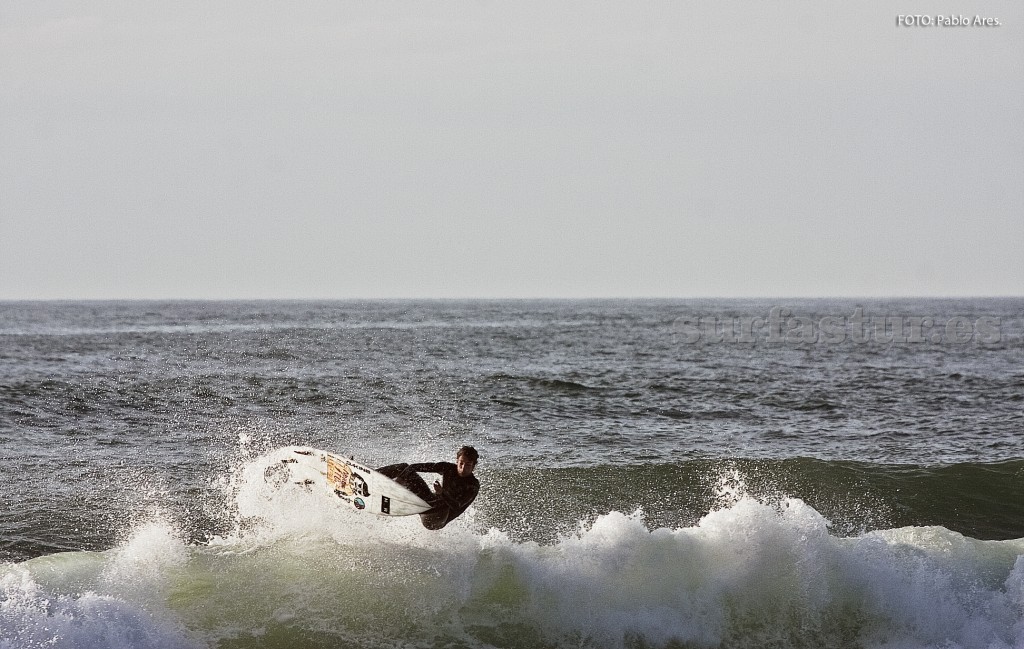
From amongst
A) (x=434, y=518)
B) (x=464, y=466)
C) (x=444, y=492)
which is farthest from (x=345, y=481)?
(x=464, y=466)

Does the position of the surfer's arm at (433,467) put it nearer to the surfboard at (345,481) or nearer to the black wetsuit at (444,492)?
the black wetsuit at (444,492)

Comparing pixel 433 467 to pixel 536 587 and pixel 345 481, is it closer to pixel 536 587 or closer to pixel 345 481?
pixel 345 481

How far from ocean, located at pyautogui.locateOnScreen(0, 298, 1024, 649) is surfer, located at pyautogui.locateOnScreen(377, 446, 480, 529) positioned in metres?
0.64

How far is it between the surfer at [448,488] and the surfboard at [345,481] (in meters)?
0.11

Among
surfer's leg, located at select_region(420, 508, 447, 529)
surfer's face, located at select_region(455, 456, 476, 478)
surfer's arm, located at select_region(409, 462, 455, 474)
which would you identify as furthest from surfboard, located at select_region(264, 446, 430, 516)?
surfer's face, located at select_region(455, 456, 476, 478)

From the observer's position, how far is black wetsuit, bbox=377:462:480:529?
12867mm

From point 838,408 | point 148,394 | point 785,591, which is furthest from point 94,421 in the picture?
point 838,408

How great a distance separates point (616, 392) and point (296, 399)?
964 centimetres

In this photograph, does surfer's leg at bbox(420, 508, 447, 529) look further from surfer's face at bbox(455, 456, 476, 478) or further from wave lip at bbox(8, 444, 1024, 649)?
surfer's face at bbox(455, 456, 476, 478)

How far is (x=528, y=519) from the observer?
16062 millimetres

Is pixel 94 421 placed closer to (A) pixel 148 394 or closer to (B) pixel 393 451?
(A) pixel 148 394

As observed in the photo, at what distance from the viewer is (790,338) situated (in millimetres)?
70312

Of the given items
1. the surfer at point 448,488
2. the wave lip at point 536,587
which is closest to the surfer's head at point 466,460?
the surfer at point 448,488

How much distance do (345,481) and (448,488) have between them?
194cm
